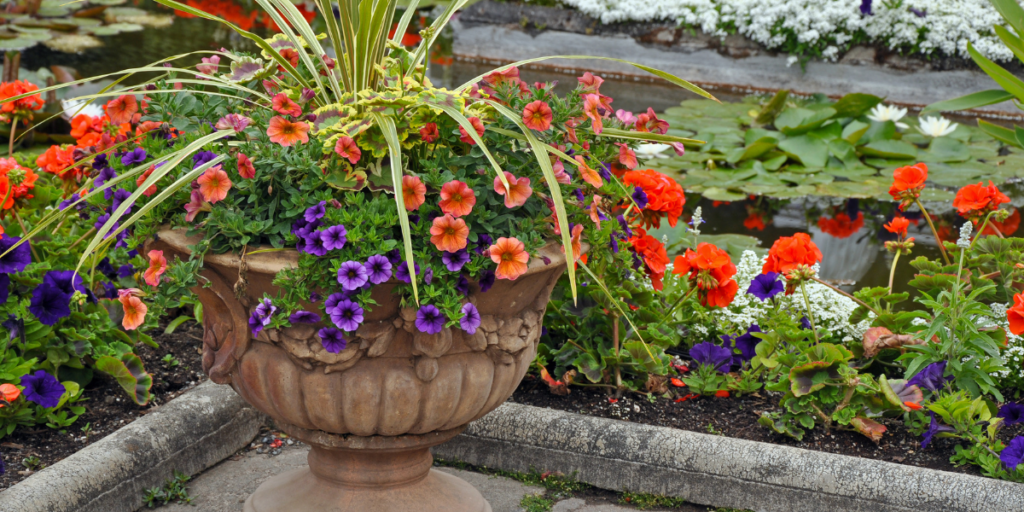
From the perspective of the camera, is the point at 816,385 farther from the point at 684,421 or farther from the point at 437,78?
the point at 437,78

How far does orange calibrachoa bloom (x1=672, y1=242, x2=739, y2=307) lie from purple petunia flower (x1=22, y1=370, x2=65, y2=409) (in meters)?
1.40

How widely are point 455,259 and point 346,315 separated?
0.20 meters

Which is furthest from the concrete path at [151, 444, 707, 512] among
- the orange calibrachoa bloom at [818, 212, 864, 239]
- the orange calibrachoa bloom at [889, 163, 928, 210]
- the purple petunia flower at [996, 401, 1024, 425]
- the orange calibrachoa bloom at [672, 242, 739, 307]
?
the orange calibrachoa bloom at [818, 212, 864, 239]

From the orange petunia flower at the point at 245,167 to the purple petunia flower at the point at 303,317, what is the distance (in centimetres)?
24

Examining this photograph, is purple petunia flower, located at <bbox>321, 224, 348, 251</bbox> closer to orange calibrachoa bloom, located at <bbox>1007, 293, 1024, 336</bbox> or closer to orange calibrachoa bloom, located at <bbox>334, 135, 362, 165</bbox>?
orange calibrachoa bloom, located at <bbox>334, 135, 362, 165</bbox>

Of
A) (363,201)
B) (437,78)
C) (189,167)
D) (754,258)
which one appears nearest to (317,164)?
(363,201)

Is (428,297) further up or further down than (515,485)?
Result: further up

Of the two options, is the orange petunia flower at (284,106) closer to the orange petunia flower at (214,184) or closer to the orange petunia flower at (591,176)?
the orange petunia flower at (214,184)

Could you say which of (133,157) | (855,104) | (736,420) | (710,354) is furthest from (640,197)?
(855,104)

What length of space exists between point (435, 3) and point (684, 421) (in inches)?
368

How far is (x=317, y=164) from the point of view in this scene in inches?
57.6

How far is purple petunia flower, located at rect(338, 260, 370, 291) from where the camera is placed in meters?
1.34

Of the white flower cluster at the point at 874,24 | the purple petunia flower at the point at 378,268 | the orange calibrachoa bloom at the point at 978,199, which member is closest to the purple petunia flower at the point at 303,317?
the purple petunia flower at the point at 378,268

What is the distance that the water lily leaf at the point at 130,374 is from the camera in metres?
1.97
